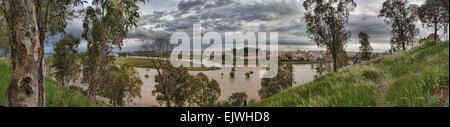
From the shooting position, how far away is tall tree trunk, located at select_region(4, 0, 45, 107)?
10.9 feet

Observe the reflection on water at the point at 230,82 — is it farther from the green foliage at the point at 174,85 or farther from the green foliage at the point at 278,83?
the green foliage at the point at 174,85

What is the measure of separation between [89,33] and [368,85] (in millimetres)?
21766

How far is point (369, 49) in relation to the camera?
37.0m

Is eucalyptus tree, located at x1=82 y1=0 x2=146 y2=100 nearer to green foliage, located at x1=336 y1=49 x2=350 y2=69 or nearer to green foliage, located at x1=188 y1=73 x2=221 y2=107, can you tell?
green foliage, located at x1=188 y1=73 x2=221 y2=107

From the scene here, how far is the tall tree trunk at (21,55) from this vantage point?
331cm

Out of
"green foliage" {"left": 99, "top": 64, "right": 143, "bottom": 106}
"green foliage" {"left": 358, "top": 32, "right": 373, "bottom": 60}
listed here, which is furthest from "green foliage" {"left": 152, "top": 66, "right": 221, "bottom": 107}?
"green foliage" {"left": 358, "top": 32, "right": 373, "bottom": 60}

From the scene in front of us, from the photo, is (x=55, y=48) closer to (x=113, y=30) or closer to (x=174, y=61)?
(x=174, y=61)

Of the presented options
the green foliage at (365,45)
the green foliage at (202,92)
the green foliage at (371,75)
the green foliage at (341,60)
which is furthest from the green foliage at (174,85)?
the green foliage at (365,45)

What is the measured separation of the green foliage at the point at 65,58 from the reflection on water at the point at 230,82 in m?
8.88

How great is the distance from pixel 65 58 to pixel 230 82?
4371 cm

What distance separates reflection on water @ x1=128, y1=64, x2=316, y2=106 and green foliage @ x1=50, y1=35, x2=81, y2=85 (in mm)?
8876

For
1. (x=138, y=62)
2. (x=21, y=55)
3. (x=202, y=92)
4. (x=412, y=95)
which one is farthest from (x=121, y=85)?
(x=412, y=95)
